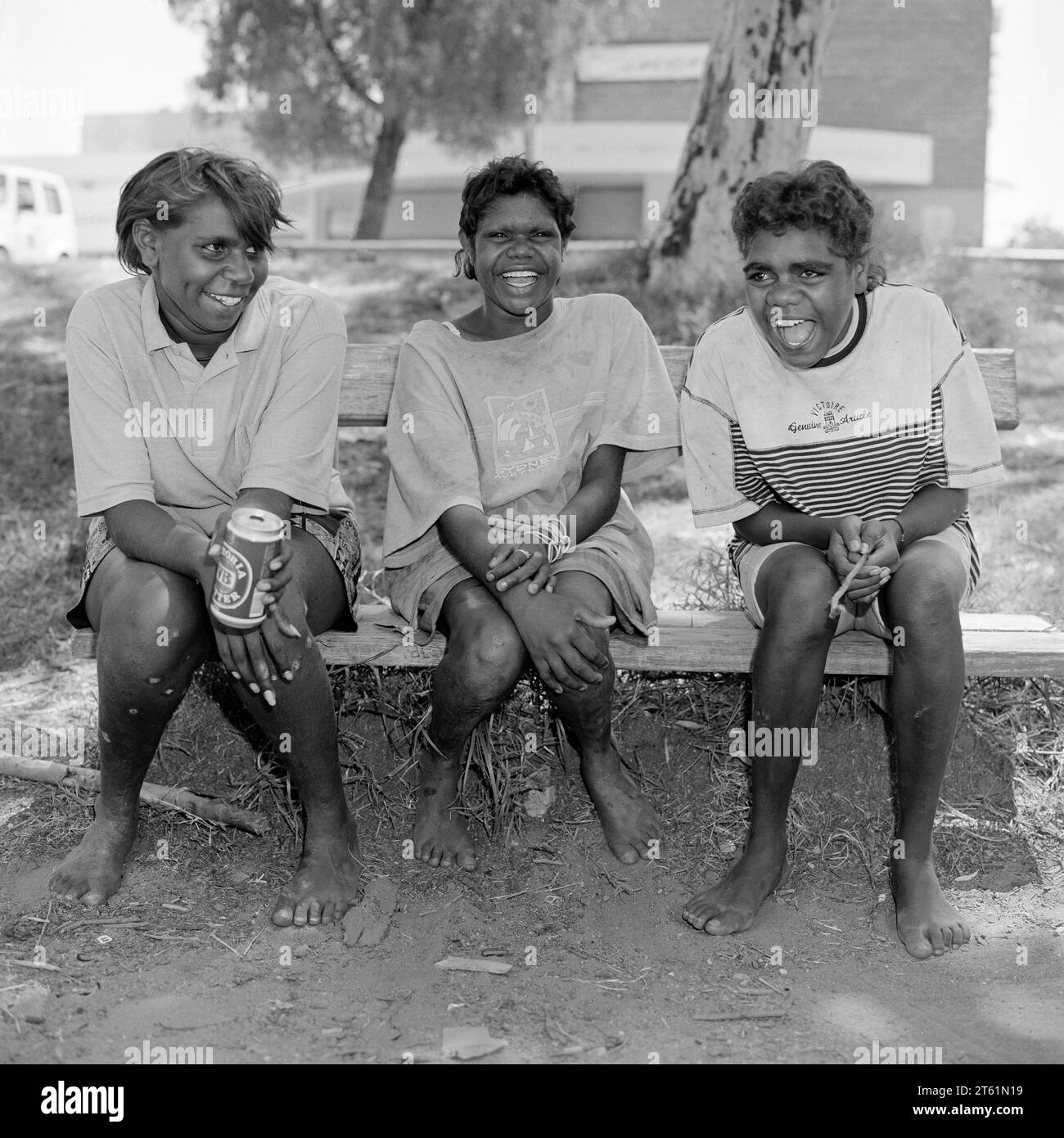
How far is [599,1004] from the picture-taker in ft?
8.46

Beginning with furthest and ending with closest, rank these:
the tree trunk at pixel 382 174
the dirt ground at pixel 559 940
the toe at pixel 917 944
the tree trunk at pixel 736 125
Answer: the tree trunk at pixel 382 174 → the tree trunk at pixel 736 125 → the toe at pixel 917 944 → the dirt ground at pixel 559 940

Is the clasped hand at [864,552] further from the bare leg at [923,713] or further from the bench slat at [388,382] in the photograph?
the bench slat at [388,382]

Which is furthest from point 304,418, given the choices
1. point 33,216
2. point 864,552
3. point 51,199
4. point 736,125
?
point 51,199

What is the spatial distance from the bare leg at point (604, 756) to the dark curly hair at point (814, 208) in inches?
36.2

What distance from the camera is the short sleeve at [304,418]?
2.95 m

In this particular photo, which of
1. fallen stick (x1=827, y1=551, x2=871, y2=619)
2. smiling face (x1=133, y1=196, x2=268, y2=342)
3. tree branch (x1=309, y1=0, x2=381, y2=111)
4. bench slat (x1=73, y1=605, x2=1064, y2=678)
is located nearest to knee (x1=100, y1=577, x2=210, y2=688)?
bench slat (x1=73, y1=605, x2=1064, y2=678)

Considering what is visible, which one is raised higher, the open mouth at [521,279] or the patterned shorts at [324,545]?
the open mouth at [521,279]

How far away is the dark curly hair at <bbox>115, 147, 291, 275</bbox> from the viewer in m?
2.95

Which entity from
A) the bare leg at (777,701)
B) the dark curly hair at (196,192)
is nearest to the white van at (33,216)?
the dark curly hair at (196,192)

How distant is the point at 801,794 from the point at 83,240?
23.7 m

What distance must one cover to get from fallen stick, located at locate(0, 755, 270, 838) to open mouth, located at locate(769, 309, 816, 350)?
5.82 feet

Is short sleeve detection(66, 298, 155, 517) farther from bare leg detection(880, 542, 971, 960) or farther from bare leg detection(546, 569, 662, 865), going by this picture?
bare leg detection(880, 542, 971, 960)

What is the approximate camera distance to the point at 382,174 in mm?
14062

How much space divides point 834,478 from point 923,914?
1.04 metres
